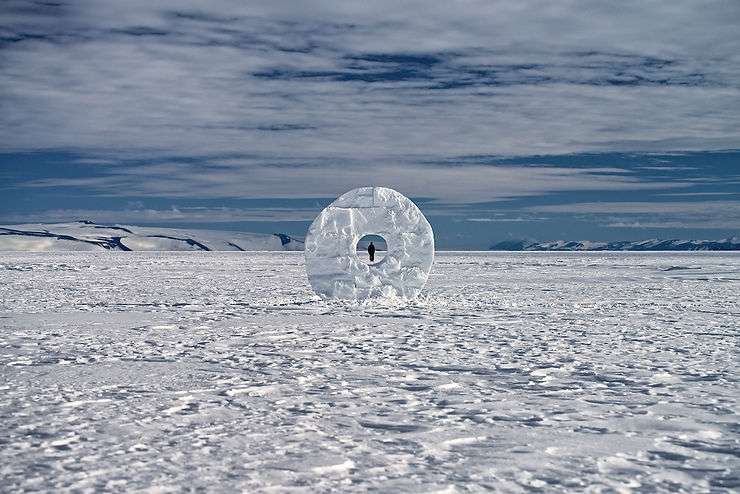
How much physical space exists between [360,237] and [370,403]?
26.2ft

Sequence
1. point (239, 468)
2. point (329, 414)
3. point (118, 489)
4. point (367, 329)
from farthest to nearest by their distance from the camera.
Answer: point (367, 329), point (329, 414), point (239, 468), point (118, 489)

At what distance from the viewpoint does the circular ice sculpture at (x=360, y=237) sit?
13.5 m

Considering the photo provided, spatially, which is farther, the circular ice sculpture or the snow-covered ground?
the circular ice sculpture

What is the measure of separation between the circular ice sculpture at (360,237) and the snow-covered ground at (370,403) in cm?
219

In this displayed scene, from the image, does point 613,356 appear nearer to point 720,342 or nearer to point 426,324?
point 720,342

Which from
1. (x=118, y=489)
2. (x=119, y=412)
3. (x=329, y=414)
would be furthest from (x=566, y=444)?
(x=119, y=412)

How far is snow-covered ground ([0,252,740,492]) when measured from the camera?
4.00 meters

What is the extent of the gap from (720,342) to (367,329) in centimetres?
419

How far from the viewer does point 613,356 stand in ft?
25.8

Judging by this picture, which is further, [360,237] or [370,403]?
[360,237]

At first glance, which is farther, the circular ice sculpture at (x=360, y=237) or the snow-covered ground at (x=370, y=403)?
the circular ice sculpture at (x=360, y=237)

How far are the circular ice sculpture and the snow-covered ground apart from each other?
2194mm

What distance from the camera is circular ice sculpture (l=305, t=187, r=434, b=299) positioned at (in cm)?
1345

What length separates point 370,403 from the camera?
18.6ft
